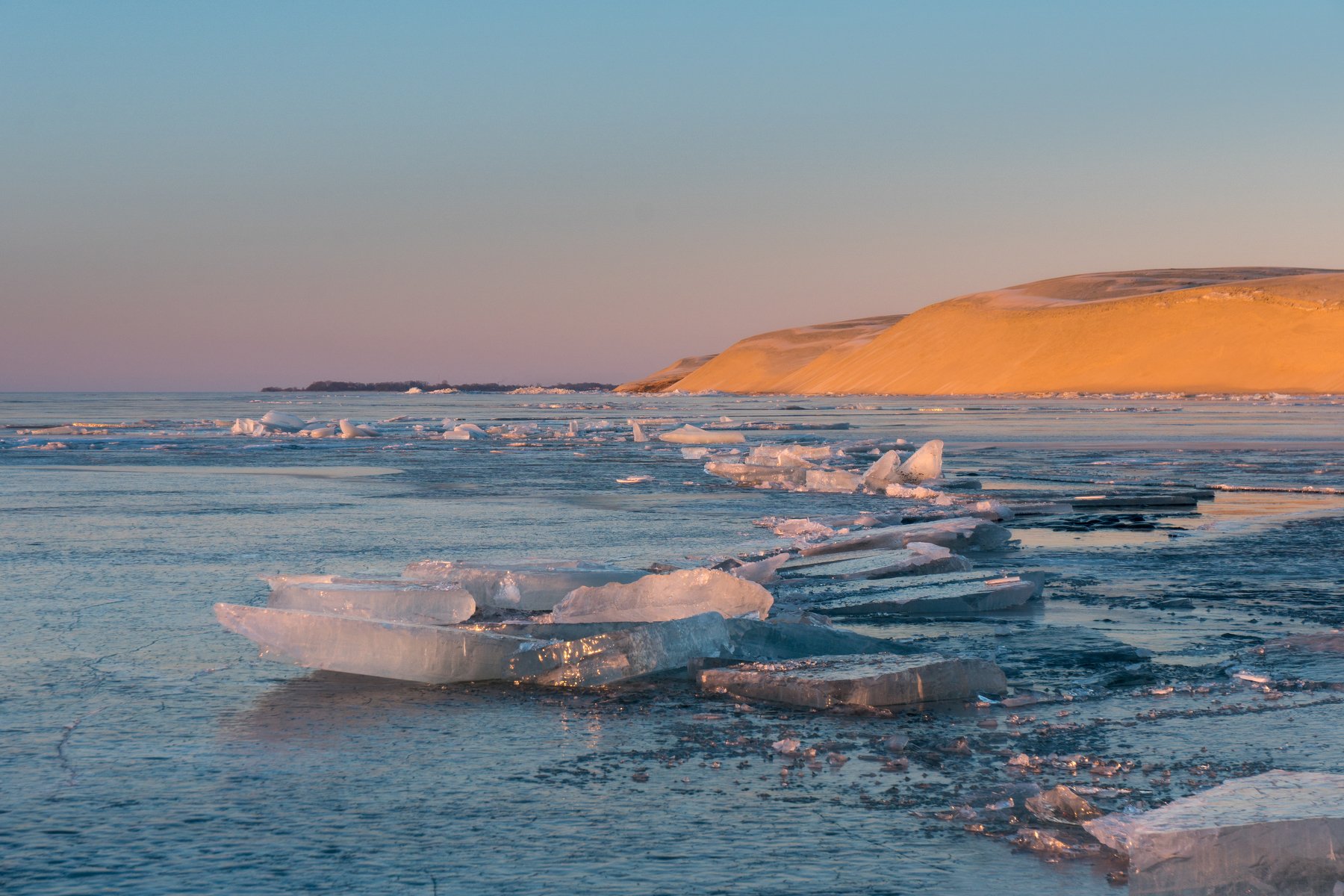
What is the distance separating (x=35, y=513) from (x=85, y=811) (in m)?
7.70

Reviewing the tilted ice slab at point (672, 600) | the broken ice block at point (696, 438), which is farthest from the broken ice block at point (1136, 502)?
the broken ice block at point (696, 438)

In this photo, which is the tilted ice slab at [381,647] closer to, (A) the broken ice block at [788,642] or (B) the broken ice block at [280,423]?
(A) the broken ice block at [788,642]

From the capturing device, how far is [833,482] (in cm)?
1257

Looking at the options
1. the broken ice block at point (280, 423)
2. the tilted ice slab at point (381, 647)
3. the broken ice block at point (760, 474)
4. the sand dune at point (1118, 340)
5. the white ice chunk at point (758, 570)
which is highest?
the sand dune at point (1118, 340)

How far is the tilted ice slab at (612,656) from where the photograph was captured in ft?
12.8

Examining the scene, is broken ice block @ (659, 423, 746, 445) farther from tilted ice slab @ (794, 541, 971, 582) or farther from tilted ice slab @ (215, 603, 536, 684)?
tilted ice slab @ (215, 603, 536, 684)

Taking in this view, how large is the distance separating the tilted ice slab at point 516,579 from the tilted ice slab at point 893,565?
1.24 m

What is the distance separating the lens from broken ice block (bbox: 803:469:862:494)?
1238 centimetres

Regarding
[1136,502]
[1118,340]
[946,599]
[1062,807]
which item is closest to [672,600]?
[946,599]

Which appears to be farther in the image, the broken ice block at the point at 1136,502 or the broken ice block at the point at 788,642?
the broken ice block at the point at 1136,502

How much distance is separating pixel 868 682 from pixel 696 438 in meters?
19.8

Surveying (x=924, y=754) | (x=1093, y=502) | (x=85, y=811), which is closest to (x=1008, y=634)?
(x=924, y=754)

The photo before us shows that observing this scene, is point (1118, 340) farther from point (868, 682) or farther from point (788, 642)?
point (868, 682)

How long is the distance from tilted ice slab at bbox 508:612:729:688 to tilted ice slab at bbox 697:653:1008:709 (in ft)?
0.67
